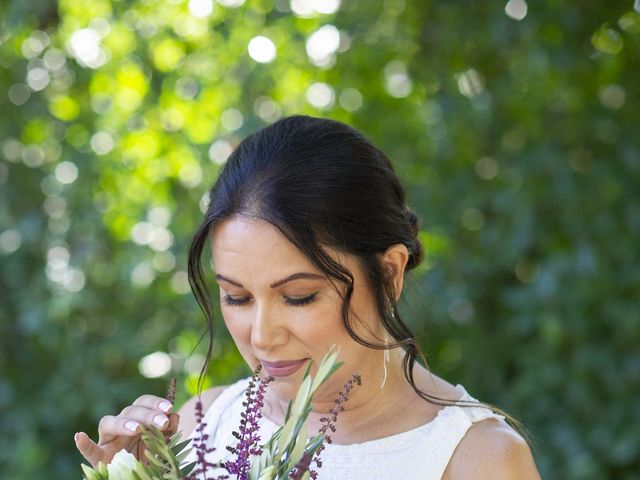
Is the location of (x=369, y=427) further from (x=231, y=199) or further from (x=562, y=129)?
(x=562, y=129)

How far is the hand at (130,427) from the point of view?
1.60 meters

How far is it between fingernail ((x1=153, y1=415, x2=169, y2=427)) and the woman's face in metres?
0.20

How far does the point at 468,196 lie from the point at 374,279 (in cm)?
192

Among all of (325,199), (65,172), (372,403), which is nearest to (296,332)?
(325,199)

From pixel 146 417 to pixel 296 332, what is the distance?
0.28m

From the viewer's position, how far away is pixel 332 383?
1.84m

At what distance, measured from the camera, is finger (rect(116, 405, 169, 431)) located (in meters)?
1.59

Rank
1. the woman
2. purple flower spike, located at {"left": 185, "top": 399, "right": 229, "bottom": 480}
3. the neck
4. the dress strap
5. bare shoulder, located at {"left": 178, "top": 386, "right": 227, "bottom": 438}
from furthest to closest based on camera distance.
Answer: bare shoulder, located at {"left": 178, "top": 386, "right": 227, "bottom": 438}, the neck, the dress strap, the woman, purple flower spike, located at {"left": 185, "top": 399, "right": 229, "bottom": 480}

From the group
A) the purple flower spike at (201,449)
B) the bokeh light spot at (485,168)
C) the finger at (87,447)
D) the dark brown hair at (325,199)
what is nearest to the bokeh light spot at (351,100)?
the bokeh light spot at (485,168)

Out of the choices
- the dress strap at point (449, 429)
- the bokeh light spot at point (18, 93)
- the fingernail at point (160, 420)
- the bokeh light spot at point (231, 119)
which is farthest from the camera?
the bokeh light spot at point (18, 93)

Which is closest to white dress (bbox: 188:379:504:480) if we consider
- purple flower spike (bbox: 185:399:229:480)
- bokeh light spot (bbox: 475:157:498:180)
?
purple flower spike (bbox: 185:399:229:480)

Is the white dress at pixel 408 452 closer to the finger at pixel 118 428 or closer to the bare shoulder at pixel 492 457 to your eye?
the bare shoulder at pixel 492 457

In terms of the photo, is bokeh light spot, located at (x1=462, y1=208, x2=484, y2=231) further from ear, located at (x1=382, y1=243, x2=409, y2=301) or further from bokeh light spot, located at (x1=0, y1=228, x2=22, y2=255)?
ear, located at (x1=382, y1=243, x2=409, y2=301)

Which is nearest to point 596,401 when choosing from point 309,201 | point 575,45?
point 575,45
